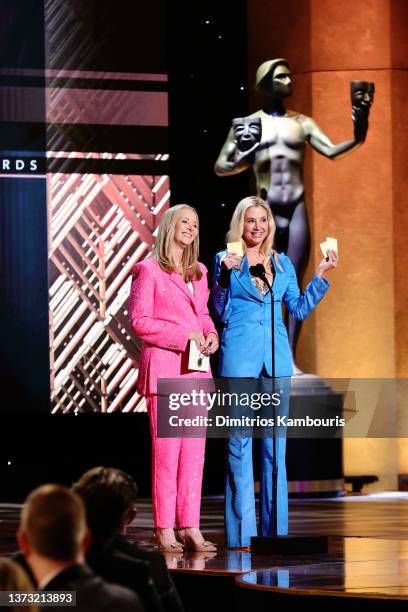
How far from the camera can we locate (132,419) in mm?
7723

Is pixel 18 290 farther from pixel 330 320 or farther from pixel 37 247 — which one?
pixel 330 320

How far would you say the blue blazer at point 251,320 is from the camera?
464 centimetres

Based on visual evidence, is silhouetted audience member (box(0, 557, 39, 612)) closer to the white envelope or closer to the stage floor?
the stage floor

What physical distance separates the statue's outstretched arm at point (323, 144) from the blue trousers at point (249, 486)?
3.21 meters

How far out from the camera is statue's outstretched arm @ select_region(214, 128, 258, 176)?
7535 millimetres

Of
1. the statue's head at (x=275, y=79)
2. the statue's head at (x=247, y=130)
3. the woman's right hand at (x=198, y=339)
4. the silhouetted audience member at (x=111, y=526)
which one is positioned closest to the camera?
the silhouetted audience member at (x=111, y=526)

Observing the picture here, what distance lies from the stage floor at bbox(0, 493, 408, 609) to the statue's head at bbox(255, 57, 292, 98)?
8.06 feet

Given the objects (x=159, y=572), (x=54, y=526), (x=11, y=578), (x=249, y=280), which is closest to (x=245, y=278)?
(x=249, y=280)

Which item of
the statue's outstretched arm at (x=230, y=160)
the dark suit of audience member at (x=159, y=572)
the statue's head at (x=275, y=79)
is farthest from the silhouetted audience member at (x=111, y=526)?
the statue's head at (x=275, y=79)

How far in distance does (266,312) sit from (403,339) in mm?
3828

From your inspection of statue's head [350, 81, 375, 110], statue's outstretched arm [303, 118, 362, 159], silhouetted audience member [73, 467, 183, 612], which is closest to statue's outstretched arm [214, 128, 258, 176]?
statue's outstretched arm [303, 118, 362, 159]

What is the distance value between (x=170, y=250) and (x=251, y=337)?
15.8 inches

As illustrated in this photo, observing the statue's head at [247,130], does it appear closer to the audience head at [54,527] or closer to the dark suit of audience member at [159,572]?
the dark suit of audience member at [159,572]

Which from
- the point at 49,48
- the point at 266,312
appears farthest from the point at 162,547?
the point at 49,48
